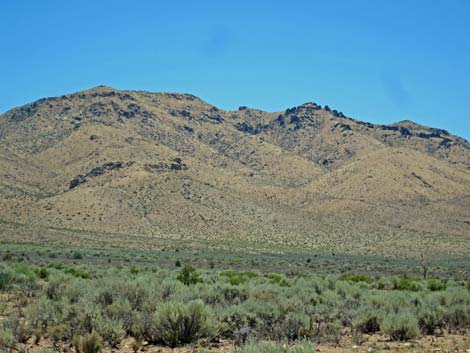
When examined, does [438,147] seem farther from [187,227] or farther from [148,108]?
[187,227]

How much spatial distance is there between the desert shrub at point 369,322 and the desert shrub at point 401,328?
93 cm

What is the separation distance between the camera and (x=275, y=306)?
14234 millimetres

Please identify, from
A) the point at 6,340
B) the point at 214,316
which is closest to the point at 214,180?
the point at 214,316

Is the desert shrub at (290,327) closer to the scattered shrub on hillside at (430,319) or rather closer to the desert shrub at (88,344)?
the scattered shrub on hillside at (430,319)

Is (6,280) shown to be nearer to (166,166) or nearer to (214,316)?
(214,316)

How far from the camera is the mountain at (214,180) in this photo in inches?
3415

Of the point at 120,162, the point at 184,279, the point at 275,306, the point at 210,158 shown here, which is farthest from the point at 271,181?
the point at 275,306

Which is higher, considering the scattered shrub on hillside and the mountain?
the mountain

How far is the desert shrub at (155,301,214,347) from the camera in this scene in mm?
11547

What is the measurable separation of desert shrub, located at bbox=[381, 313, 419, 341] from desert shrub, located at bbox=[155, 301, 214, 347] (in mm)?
4080

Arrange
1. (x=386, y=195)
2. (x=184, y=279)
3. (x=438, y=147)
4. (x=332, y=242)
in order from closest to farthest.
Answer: (x=184, y=279) → (x=332, y=242) → (x=386, y=195) → (x=438, y=147)

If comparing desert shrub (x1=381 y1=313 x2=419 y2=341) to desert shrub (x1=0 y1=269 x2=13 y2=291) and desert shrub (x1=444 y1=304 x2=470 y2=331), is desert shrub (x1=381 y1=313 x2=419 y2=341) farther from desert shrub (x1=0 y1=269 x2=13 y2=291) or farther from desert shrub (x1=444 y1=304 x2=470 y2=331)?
desert shrub (x1=0 y1=269 x2=13 y2=291)

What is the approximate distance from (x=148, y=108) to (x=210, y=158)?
34.8 m

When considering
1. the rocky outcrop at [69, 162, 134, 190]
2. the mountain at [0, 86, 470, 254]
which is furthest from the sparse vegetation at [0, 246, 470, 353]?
the rocky outcrop at [69, 162, 134, 190]
